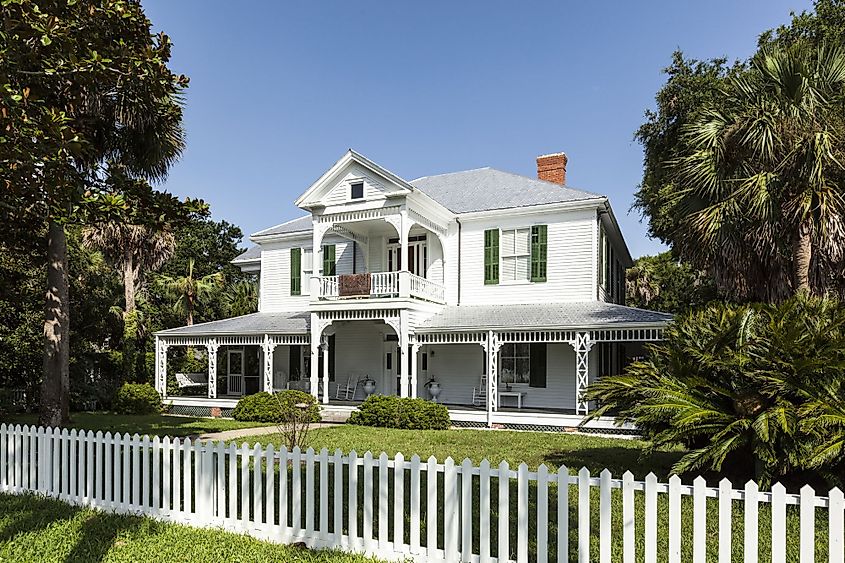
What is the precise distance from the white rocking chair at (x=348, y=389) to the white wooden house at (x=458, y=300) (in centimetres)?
5

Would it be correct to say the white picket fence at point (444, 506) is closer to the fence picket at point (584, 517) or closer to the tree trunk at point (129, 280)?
the fence picket at point (584, 517)

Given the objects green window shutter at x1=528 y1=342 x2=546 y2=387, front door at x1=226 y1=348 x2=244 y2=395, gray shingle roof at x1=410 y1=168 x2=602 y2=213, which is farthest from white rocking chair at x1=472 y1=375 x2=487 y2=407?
front door at x1=226 y1=348 x2=244 y2=395

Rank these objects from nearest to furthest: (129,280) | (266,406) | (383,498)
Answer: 1. (383,498)
2. (266,406)
3. (129,280)

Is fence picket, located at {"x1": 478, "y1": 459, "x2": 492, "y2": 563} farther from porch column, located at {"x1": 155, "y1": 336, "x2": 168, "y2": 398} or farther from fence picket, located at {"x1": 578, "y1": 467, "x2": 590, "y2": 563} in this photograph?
porch column, located at {"x1": 155, "y1": 336, "x2": 168, "y2": 398}

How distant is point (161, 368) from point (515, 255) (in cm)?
1394

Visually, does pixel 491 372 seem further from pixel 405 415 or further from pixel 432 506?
pixel 432 506

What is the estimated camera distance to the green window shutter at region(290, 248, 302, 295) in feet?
82.2

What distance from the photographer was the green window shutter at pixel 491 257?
21594 mm

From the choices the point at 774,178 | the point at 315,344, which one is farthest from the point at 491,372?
the point at 774,178

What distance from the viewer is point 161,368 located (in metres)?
24.6

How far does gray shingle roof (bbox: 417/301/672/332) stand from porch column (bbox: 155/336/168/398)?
10.5 m

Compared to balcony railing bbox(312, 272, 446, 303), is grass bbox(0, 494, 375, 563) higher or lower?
lower

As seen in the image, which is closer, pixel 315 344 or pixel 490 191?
pixel 315 344

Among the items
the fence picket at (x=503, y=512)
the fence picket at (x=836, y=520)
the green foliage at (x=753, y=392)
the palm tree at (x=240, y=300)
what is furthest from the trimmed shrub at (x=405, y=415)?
the palm tree at (x=240, y=300)
